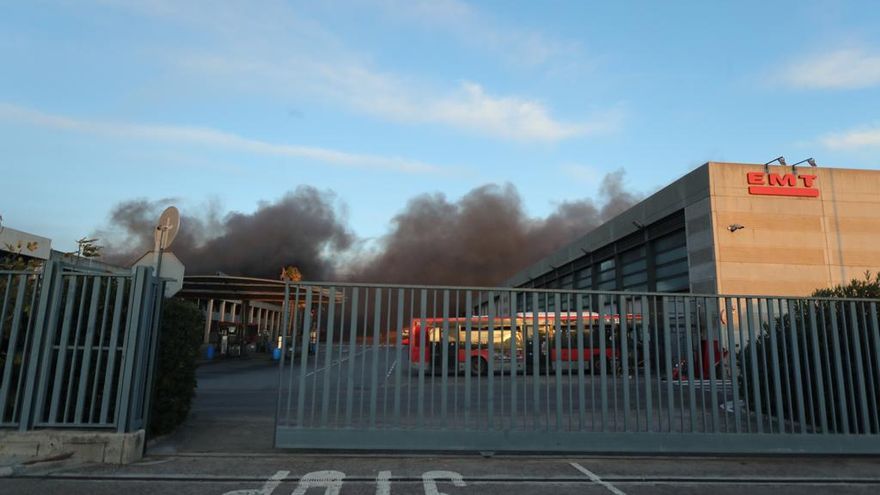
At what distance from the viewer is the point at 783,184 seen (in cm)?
2417

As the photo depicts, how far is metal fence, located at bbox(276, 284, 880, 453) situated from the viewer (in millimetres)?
6957

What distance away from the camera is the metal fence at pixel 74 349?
634 cm

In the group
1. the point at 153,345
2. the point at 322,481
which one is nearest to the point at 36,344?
the point at 153,345

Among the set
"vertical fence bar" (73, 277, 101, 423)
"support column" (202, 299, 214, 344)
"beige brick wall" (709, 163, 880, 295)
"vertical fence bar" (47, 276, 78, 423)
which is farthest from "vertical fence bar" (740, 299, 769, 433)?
"support column" (202, 299, 214, 344)

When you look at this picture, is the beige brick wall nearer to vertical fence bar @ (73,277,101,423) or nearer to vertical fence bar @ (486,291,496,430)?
vertical fence bar @ (486,291,496,430)

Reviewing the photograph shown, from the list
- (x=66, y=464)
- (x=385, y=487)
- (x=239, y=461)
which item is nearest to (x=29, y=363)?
(x=66, y=464)

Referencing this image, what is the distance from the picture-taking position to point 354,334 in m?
7.13

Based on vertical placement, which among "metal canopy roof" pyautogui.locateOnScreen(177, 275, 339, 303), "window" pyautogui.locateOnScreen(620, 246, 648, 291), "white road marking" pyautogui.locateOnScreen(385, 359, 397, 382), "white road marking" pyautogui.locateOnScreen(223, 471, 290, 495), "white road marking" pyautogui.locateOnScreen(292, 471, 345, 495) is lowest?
"white road marking" pyautogui.locateOnScreen(223, 471, 290, 495)

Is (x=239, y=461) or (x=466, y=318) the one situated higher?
(x=466, y=318)

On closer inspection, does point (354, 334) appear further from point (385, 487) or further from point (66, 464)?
point (66, 464)

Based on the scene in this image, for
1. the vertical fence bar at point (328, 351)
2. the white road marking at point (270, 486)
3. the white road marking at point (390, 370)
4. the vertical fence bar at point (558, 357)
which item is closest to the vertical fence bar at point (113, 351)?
the white road marking at point (270, 486)

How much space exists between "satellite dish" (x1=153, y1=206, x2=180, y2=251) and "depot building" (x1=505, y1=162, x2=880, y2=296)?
21773mm

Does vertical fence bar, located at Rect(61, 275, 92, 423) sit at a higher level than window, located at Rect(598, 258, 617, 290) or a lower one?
lower

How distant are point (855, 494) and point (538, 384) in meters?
3.59
